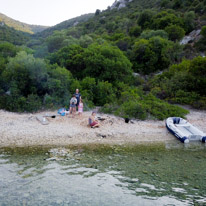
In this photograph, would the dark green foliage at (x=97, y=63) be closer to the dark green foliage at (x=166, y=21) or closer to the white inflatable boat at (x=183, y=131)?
the white inflatable boat at (x=183, y=131)

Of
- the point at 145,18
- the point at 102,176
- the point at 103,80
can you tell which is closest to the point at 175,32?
the point at 145,18

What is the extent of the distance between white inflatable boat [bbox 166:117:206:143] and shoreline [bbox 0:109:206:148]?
1.60 feet

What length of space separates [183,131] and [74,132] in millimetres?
7379

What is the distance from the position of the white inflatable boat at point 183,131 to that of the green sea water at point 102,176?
140cm

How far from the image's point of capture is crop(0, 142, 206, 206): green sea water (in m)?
7.36

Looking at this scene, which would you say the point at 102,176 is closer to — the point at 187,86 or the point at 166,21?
the point at 187,86

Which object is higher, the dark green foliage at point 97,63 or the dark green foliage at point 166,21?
the dark green foliage at point 166,21

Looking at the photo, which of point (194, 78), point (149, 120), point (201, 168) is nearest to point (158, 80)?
point (194, 78)

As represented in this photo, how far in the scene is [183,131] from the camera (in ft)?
48.3

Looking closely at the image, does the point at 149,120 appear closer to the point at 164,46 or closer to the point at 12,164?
the point at 12,164

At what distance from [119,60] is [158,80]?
5249 mm

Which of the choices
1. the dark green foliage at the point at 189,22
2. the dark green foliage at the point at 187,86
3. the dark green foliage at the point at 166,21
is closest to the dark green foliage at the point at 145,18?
the dark green foliage at the point at 166,21

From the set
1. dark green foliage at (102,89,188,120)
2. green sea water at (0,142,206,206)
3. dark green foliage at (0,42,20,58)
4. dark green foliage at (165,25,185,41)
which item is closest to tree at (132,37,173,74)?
dark green foliage at (165,25,185,41)

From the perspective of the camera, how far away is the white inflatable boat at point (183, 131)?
13.4 meters
